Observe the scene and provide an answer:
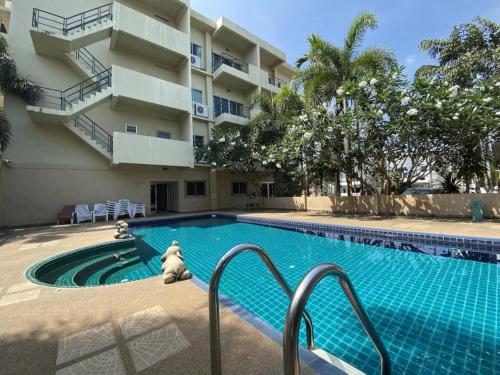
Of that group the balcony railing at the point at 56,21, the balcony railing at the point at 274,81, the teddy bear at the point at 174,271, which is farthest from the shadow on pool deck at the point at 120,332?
the balcony railing at the point at 274,81

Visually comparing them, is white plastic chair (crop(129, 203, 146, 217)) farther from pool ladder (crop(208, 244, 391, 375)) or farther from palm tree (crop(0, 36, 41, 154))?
pool ladder (crop(208, 244, 391, 375))

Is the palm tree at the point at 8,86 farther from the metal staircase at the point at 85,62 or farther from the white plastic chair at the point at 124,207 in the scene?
the white plastic chair at the point at 124,207

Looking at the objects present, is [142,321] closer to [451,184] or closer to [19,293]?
[19,293]

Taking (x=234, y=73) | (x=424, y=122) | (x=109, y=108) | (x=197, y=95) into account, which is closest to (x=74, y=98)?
(x=109, y=108)

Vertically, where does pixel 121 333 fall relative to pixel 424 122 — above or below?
below

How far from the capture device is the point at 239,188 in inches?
841

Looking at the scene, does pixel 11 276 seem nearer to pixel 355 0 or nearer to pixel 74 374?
pixel 74 374

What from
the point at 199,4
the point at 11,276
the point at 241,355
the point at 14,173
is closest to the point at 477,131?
the point at 241,355

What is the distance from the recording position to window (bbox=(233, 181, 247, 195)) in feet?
69.0

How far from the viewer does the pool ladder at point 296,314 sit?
45.2 inches

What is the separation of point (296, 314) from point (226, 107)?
20459mm

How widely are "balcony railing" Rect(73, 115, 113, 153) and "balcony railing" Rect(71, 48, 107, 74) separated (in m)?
2.77

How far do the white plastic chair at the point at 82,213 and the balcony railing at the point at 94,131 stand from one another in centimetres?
324

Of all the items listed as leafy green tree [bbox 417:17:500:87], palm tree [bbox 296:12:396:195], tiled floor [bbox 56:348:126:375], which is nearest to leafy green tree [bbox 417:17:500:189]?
leafy green tree [bbox 417:17:500:87]
